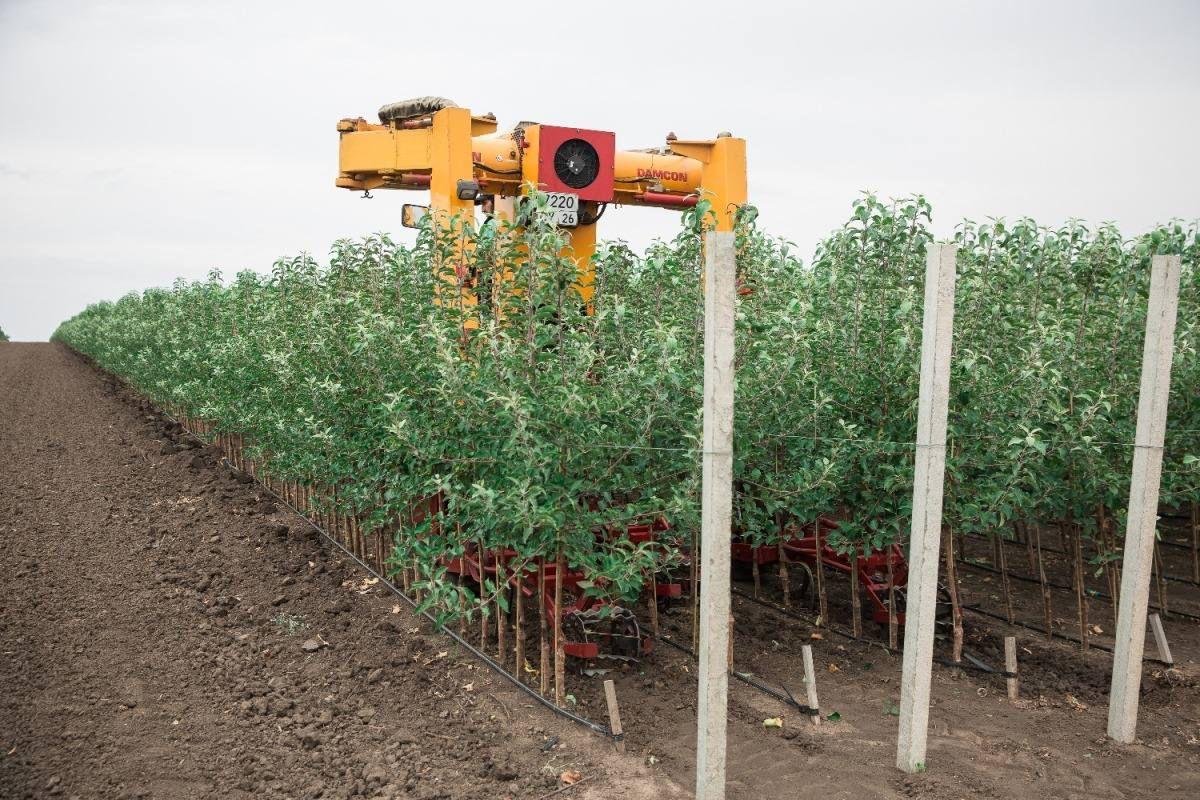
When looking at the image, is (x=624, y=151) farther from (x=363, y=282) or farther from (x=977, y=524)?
(x=977, y=524)

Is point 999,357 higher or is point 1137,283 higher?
point 1137,283

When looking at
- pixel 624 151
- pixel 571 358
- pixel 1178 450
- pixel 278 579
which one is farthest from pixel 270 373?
pixel 1178 450

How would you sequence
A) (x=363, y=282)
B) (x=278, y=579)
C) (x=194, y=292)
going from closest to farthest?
(x=363, y=282), (x=278, y=579), (x=194, y=292)

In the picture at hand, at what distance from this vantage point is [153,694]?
6.90m

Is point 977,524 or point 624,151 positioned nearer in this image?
point 977,524

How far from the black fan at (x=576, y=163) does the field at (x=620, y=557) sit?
161cm

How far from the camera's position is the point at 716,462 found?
195 inches

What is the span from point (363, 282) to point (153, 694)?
149 inches

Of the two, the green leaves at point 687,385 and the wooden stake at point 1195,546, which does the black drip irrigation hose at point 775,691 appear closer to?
the green leaves at point 687,385

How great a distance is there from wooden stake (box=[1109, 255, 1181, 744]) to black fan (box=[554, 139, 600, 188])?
5.07m

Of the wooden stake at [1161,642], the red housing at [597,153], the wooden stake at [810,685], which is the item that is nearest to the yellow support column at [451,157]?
the red housing at [597,153]

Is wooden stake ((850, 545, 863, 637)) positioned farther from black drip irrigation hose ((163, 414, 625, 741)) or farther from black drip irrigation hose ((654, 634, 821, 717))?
black drip irrigation hose ((163, 414, 625, 741))

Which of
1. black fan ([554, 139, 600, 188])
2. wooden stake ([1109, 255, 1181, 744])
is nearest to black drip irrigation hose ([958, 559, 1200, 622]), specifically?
wooden stake ([1109, 255, 1181, 744])

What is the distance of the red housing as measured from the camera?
366 inches
